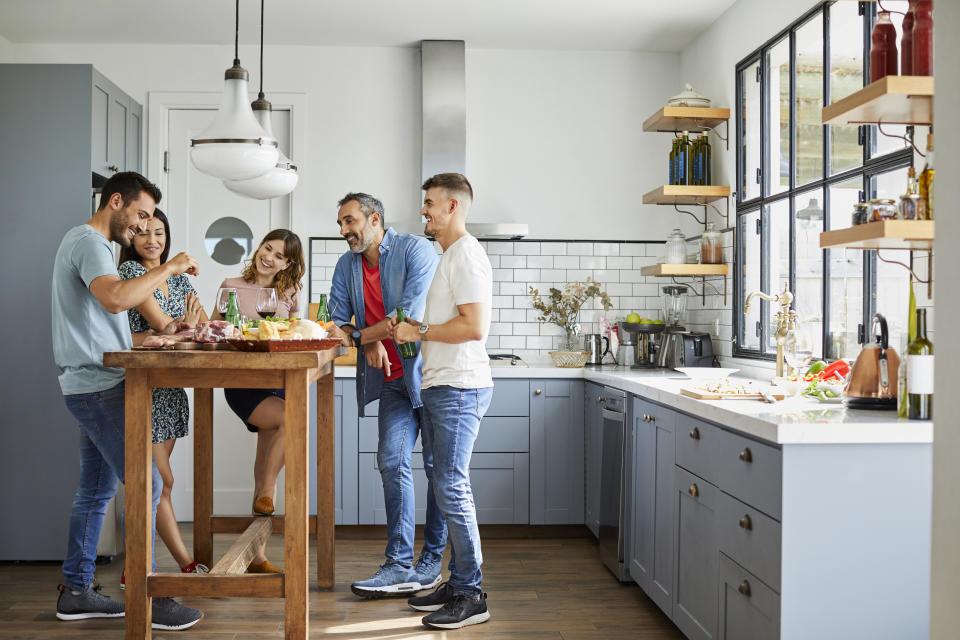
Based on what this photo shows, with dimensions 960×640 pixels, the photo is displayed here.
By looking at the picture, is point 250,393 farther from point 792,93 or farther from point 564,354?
point 792,93

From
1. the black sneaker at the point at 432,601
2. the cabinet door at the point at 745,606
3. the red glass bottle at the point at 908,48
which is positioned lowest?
the black sneaker at the point at 432,601

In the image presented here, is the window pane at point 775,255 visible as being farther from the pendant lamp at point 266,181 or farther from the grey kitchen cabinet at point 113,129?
the grey kitchen cabinet at point 113,129

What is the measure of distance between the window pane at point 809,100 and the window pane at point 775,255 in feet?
0.69

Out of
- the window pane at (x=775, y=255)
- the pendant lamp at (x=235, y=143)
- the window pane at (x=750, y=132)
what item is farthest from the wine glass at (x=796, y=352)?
the pendant lamp at (x=235, y=143)

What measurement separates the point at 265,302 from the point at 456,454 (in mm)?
850

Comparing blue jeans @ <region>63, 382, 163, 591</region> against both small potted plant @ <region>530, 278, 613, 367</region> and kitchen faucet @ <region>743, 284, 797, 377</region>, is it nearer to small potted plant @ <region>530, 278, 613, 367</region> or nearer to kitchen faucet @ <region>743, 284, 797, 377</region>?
kitchen faucet @ <region>743, 284, 797, 377</region>

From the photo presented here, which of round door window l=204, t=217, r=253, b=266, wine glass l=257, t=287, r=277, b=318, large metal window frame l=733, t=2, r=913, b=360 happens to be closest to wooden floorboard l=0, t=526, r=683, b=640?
wine glass l=257, t=287, r=277, b=318

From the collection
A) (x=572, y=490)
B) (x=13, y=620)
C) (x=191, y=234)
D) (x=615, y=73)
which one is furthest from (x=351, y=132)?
(x=13, y=620)

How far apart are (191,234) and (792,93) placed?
3.31 m

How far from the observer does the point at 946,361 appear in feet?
4.51

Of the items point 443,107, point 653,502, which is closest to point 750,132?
point 443,107

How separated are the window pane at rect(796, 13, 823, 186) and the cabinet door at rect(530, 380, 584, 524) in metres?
1.61

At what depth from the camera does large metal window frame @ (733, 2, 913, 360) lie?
2.91 meters

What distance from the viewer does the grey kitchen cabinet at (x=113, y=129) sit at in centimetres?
391
